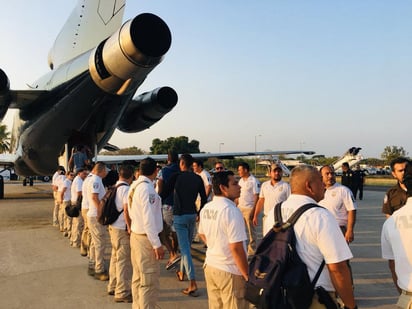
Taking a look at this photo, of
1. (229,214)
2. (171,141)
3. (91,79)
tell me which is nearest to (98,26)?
(91,79)

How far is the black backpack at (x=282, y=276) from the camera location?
2227 mm

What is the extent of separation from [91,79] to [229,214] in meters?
6.16

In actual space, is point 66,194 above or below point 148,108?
below

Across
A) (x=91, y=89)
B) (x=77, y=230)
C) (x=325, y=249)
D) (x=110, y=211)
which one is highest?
(x=91, y=89)

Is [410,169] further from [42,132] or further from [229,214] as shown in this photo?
[42,132]

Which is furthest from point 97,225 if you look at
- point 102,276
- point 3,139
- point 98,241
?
point 3,139

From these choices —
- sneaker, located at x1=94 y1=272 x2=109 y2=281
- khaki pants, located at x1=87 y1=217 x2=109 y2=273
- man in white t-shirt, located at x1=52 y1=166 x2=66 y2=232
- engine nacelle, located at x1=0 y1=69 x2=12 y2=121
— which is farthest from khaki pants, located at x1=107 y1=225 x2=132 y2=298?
engine nacelle, located at x1=0 y1=69 x2=12 y2=121

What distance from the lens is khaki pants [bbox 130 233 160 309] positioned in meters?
3.98

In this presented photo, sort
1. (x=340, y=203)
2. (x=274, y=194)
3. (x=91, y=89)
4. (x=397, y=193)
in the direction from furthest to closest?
1. (x=91, y=89)
2. (x=274, y=194)
3. (x=340, y=203)
4. (x=397, y=193)

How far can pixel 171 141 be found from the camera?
62.2 meters

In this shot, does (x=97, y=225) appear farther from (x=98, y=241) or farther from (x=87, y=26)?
(x=87, y=26)

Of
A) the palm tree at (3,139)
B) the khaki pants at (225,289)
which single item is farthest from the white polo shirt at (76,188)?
the palm tree at (3,139)

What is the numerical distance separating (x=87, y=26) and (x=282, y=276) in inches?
394

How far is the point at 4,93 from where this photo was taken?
350 inches
